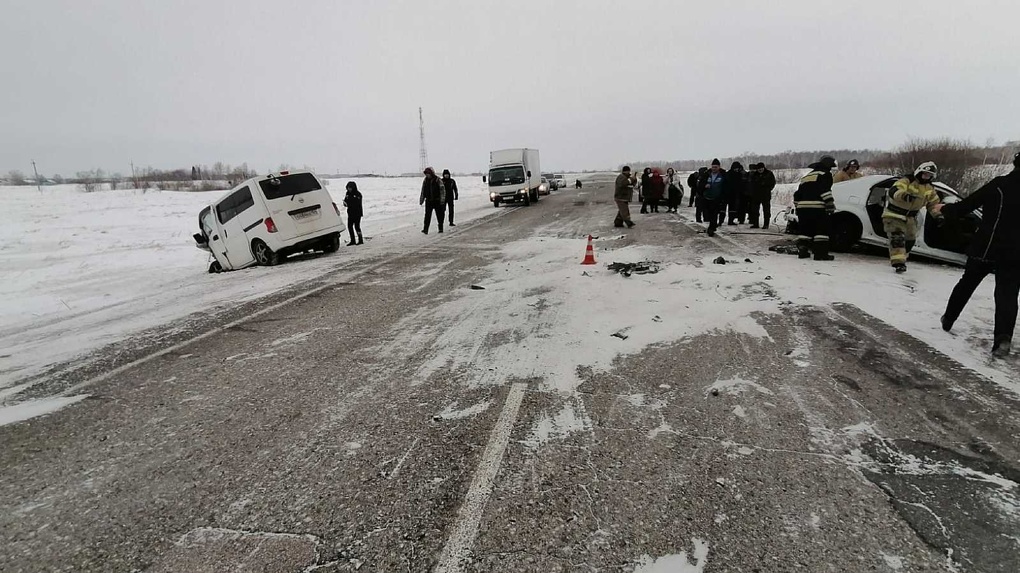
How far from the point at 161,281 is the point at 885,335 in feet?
Answer: 38.5

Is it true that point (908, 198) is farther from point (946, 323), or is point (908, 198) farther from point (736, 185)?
point (736, 185)

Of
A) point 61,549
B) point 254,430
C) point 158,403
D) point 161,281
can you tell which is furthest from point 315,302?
point 161,281

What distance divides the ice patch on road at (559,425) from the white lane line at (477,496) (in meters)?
0.17

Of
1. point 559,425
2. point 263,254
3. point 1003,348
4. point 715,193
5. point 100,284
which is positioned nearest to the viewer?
point 559,425

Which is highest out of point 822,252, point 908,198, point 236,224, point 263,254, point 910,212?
point 908,198

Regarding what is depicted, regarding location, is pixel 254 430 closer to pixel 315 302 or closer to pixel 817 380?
pixel 315 302

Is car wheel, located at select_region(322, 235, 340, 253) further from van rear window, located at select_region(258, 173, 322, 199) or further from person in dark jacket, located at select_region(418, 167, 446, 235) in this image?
person in dark jacket, located at select_region(418, 167, 446, 235)

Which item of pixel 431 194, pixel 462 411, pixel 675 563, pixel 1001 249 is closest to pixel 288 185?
pixel 431 194

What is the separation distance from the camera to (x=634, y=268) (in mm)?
7723

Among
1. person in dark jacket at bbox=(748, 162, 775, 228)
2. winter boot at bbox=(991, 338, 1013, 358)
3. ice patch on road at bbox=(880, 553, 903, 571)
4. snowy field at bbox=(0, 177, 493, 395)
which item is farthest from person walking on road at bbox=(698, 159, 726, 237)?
ice patch on road at bbox=(880, 553, 903, 571)

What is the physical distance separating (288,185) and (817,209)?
413 inches

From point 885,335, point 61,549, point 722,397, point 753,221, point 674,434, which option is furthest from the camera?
point 753,221

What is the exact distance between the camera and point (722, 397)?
3533 mm

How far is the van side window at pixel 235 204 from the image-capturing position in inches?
389
